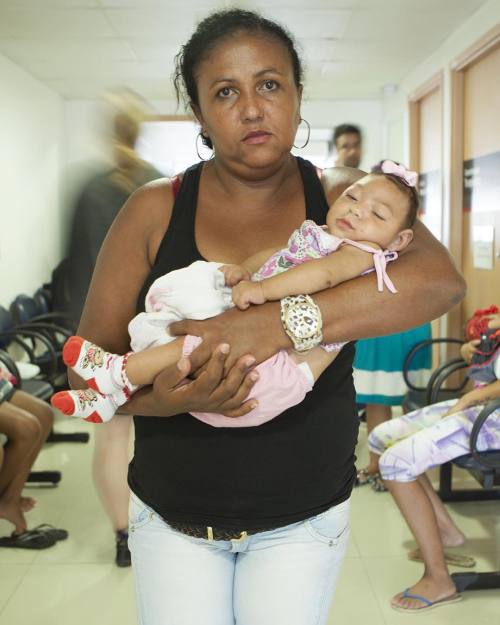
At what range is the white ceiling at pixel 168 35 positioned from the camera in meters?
4.74

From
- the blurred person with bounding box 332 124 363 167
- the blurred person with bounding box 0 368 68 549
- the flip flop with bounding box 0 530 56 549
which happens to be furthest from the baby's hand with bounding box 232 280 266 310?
the blurred person with bounding box 332 124 363 167

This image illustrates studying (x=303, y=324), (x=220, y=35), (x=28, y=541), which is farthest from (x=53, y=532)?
(x=220, y=35)

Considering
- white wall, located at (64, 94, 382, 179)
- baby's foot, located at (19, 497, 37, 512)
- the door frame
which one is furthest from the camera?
white wall, located at (64, 94, 382, 179)

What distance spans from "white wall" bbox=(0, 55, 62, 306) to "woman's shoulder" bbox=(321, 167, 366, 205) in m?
4.83

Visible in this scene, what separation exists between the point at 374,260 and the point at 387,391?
9.05ft

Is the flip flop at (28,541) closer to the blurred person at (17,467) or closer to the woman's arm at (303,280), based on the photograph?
the blurred person at (17,467)

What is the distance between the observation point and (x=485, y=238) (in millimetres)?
4875

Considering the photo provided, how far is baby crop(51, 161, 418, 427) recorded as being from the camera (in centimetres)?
111

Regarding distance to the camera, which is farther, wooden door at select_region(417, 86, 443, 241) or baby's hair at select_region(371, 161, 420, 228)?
wooden door at select_region(417, 86, 443, 241)

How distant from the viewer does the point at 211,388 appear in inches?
41.5

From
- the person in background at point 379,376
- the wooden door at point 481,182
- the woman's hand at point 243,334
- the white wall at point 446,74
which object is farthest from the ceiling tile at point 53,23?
the woman's hand at point 243,334

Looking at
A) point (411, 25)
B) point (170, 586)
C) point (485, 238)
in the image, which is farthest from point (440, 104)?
point (170, 586)

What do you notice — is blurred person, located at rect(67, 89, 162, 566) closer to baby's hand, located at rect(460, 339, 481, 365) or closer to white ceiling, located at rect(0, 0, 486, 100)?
baby's hand, located at rect(460, 339, 481, 365)

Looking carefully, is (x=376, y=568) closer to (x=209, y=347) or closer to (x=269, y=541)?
(x=269, y=541)
